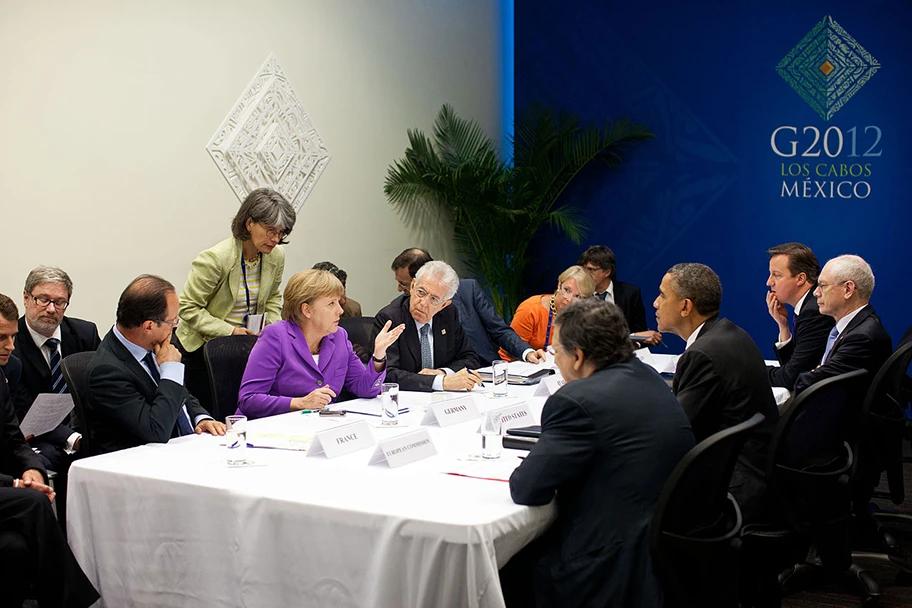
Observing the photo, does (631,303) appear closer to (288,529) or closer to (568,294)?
(568,294)

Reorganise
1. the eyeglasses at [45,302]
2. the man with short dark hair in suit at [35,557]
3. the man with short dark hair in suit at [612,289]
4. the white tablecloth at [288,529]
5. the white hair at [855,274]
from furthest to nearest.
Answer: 1. the man with short dark hair in suit at [612,289]
2. the white hair at [855,274]
3. the eyeglasses at [45,302]
4. the man with short dark hair in suit at [35,557]
5. the white tablecloth at [288,529]

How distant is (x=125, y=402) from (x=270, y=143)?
12.1 feet

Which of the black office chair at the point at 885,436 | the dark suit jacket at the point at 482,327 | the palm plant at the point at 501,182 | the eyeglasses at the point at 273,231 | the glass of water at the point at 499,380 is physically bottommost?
the black office chair at the point at 885,436

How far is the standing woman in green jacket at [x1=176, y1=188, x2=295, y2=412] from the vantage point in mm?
5154

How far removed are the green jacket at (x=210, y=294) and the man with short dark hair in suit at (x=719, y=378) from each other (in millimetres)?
2714

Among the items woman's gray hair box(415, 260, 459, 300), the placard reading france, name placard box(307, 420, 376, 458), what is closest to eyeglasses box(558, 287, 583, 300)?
woman's gray hair box(415, 260, 459, 300)

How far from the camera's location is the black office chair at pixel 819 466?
3.33m

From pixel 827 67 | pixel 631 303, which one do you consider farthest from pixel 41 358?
pixel 827 67

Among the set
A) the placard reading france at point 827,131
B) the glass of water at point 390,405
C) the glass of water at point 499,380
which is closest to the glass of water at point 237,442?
the glass of water at point 390,405

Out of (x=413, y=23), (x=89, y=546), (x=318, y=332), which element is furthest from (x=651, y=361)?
(x=413, y=23)

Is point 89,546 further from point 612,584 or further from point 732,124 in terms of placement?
point 732,124

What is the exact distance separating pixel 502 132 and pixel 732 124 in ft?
8.02

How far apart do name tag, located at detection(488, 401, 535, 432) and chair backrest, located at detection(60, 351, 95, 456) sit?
1486 millimetres

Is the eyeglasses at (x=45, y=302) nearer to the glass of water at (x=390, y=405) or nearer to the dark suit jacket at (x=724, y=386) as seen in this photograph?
the glass of water at (x=390, y=405)
